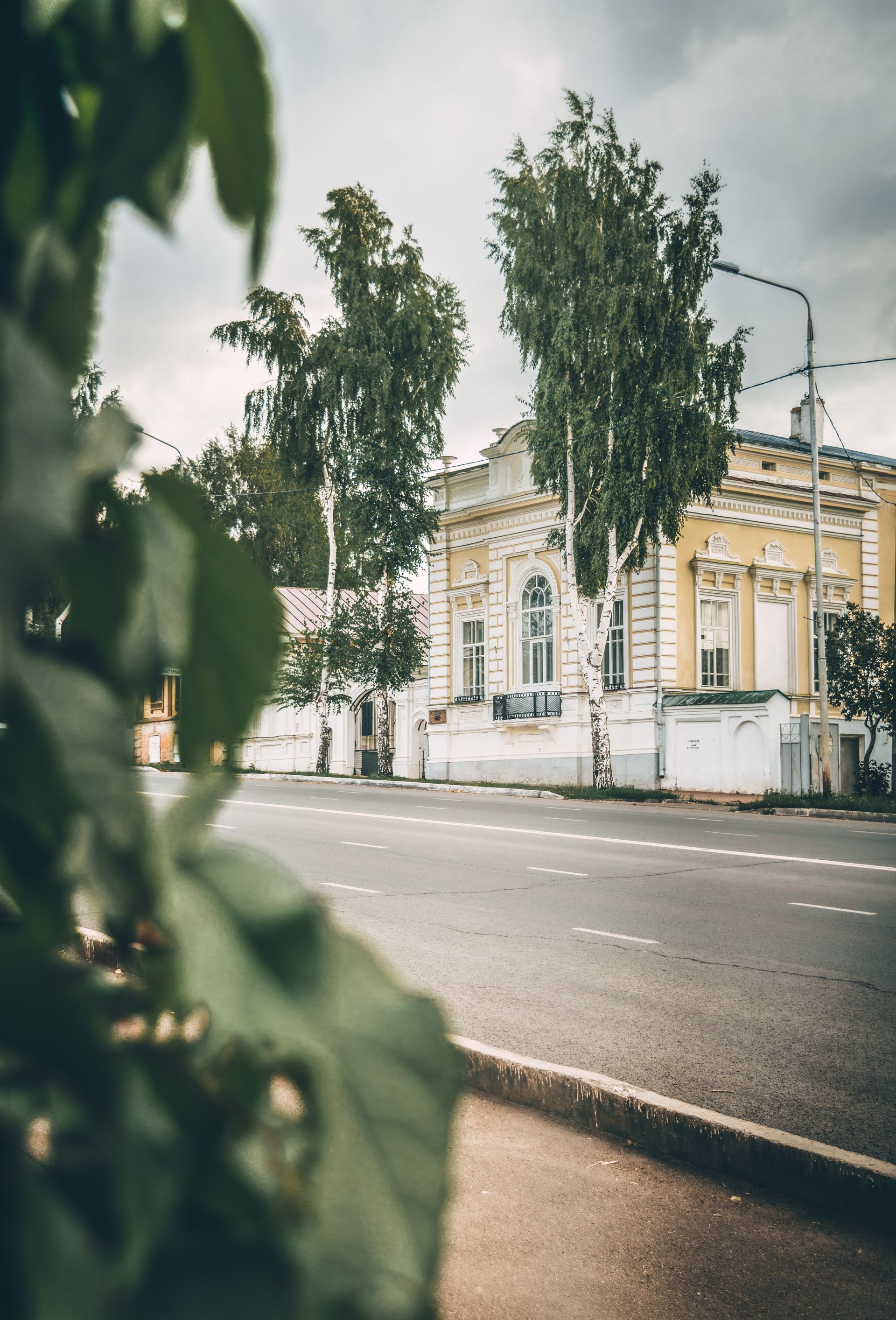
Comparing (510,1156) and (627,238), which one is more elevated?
(627,238)

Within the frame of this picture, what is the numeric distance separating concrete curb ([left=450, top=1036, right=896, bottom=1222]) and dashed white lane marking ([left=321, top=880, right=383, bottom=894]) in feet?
15.1

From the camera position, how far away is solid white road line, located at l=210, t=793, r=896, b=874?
37.3ft

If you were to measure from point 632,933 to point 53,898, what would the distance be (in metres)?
7.67

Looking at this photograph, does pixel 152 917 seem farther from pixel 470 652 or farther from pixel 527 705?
pixel 470 652

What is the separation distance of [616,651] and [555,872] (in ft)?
50.1

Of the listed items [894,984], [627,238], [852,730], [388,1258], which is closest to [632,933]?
[894,984]

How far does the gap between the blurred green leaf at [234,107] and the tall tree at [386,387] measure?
85.5 feet

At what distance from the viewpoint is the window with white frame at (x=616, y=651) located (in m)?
25.3

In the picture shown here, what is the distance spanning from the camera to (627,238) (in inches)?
858

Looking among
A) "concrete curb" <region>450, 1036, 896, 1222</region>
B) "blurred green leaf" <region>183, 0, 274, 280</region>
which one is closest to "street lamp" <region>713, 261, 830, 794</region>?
"concrete curb" <region>450, 1036, 896, 1222</region>

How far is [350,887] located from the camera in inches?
377

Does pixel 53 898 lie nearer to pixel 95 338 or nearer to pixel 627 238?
pixel 95 338

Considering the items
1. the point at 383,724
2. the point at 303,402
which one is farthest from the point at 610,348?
the point at 383,724

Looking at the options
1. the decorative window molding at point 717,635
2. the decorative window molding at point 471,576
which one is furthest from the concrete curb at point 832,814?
the decorative window molding at point 471,576
